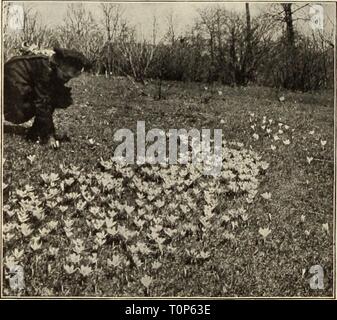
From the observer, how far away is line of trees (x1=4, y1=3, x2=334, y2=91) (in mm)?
4309

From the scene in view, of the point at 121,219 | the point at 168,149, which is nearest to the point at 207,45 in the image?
the point at 168,149

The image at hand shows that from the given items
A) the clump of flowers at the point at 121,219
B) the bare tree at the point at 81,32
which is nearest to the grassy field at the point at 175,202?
the clump of flowers at the point at 121,219

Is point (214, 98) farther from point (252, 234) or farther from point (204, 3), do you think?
point (252, 234)

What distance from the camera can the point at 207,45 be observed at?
14.9ft

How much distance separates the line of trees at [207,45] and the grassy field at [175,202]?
0.11 meters

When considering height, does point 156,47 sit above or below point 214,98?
above

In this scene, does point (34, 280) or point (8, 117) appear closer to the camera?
point (34, 280)

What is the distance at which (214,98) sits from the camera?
4531 mm

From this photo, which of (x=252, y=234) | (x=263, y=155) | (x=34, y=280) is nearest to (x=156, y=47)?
(x=263, y=155)

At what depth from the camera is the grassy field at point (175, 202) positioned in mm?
3934

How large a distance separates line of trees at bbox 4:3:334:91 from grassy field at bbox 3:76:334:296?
0.35ft

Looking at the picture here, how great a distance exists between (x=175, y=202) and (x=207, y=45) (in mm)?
1163
